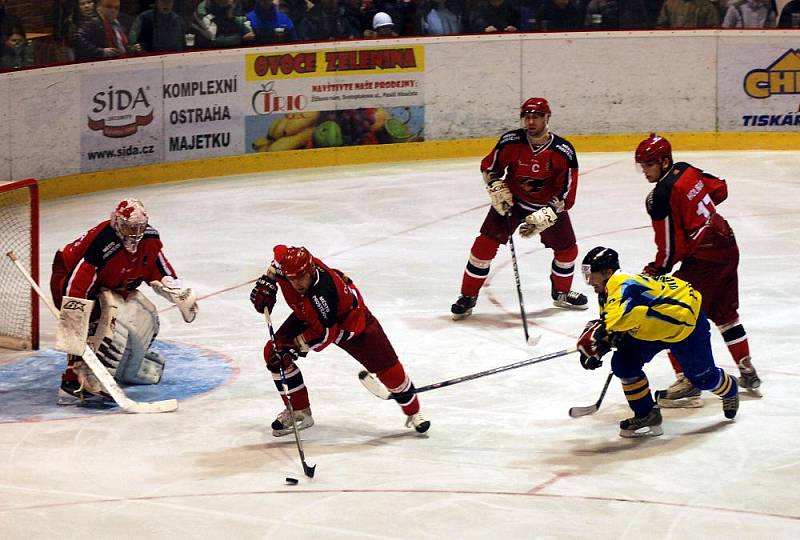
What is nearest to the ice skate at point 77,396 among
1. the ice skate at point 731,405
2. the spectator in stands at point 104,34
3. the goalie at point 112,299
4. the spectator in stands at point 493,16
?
the goalie at point 112,299

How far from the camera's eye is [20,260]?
8.36 meters

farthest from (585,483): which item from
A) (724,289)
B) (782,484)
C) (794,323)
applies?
(794,323)

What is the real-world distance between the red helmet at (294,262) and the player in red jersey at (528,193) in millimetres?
2716

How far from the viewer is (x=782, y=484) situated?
5.57 metres

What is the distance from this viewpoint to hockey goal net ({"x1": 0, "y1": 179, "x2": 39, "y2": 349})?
7797 millimetres

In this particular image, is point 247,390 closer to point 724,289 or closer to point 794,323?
point 724,289

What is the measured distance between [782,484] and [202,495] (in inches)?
93.6

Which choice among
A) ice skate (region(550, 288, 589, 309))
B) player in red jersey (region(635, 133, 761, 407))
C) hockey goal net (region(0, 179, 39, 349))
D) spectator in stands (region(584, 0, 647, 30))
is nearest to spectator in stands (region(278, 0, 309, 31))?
spectator in stands (region(584, 0, 647, 30))

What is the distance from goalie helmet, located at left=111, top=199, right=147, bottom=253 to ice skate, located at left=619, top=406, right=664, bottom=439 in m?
2.50

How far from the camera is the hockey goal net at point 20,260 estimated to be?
25.6ft

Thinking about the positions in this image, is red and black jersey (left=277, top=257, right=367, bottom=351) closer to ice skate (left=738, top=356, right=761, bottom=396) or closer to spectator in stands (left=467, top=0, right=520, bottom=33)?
ice skate (left=738, top=356, right=761, bottom=396)

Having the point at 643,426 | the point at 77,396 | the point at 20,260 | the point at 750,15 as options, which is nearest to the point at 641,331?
the point at 643,426

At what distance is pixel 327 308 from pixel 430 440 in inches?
33.6

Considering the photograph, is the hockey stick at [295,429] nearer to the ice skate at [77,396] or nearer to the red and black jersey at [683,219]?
the ice skate at [77,396]
